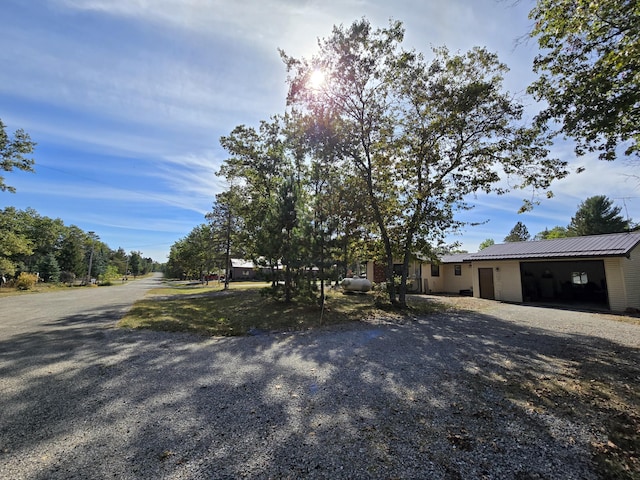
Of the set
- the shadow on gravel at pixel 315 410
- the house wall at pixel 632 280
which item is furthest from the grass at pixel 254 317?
the house wall at pixel 632 280

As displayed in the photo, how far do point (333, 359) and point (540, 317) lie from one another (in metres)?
9.08

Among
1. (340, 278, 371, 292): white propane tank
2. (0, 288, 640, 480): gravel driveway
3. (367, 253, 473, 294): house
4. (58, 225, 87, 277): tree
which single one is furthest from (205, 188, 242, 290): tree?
(58, 225, 87, 277): tree

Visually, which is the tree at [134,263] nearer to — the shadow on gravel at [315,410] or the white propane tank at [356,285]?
the white propane tank at [356,285]

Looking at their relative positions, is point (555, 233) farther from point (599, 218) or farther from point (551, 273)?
point (551, 273)

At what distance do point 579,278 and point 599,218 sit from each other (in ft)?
90.0

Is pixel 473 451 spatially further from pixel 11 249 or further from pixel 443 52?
pixel 11 249

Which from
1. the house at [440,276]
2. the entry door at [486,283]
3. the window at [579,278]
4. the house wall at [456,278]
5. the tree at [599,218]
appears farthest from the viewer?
the tree at [599,218]

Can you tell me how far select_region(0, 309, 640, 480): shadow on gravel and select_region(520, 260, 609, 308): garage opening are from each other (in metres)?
13.4

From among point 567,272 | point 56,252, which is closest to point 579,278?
point 567,272

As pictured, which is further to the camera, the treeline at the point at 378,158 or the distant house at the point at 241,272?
the distant house at the point at 241,272

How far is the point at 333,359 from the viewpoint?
5863 mm

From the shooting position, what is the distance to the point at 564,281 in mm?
19125

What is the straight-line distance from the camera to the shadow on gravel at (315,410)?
2.61 m

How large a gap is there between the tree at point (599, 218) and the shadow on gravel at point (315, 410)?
4226 cm
